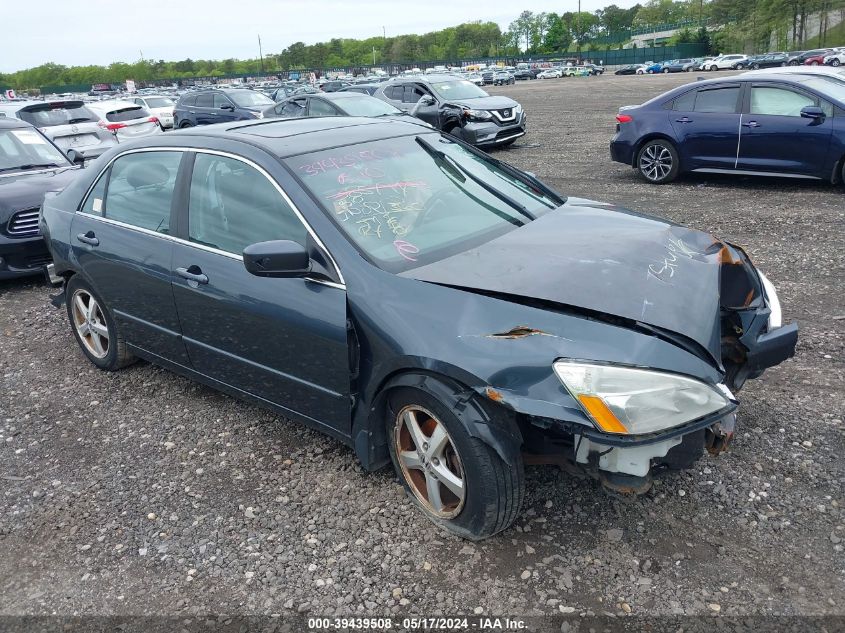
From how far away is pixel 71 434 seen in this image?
13.9 feet

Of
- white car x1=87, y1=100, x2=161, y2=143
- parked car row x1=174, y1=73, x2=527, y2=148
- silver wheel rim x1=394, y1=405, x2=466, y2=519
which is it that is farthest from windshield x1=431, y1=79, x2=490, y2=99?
silver wheel rim x1=394, y1=405, x2=466, y2=519

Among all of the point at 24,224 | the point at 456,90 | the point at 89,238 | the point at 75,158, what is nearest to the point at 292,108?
the point at 456,90

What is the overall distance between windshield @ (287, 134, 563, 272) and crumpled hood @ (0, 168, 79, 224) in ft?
14.3

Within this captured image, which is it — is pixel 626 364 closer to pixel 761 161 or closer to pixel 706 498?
pixel 706 498

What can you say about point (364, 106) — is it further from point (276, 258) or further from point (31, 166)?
point (276, 258)

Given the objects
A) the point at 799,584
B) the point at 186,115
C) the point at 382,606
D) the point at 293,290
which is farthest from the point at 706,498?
the point at 186,115

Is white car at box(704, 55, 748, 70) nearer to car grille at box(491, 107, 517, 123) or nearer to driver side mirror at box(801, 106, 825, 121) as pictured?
car grille at box(491, 107, 517, 123)

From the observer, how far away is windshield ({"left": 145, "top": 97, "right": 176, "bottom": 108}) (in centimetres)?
2311

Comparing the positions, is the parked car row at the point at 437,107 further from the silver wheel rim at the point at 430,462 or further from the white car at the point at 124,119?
the silver wheel rim at the point at 430,462

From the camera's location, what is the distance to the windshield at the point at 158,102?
23.1 meters

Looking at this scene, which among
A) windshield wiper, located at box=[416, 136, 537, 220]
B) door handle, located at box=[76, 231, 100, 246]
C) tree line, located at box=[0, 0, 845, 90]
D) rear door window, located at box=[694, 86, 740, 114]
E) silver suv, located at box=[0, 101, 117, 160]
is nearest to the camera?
windshield wiper, located at box=[416, 136, 537, 220]

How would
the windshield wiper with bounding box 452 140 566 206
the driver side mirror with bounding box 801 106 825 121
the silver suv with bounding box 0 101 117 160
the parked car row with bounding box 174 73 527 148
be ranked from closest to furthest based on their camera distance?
the windshield wiper with bounding box 452 140 566 206 < the driver side mirror with bounding box 801 106 825 121 < the silver suv with bounding box 0 101 117 160 < the parked car row with bounding box 174 73 527 148

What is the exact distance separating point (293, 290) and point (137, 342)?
68.5 inches

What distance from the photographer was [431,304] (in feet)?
9.48
